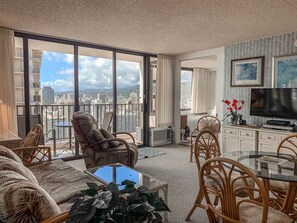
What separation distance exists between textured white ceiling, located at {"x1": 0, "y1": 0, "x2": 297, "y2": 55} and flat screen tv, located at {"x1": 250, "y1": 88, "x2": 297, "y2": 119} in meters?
0.98

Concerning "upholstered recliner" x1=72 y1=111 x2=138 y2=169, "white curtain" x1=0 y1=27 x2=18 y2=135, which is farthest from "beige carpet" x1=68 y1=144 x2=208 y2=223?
"white curtain" x1=0 y1=27 x2=18 y2=135

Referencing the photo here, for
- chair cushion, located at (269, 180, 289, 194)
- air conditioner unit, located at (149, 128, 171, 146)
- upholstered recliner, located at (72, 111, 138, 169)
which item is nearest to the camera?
chair cushion, located at (269, 180, 289, 194)

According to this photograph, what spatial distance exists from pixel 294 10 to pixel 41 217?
3365mm

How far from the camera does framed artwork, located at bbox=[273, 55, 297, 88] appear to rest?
368 centimetres

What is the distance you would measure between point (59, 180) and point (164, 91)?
160 inches

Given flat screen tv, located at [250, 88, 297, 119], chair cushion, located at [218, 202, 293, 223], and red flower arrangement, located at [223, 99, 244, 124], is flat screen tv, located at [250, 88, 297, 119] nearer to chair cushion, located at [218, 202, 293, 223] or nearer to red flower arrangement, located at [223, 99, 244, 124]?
red flower arrangement, located at [223, 99, 244, 124]

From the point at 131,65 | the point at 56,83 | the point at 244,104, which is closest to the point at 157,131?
the point at 131,65

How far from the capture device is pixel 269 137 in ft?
12.0

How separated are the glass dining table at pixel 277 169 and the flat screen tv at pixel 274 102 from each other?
165 centimetres

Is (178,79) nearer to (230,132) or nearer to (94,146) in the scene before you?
(230,132)

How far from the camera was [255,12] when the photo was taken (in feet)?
9.21

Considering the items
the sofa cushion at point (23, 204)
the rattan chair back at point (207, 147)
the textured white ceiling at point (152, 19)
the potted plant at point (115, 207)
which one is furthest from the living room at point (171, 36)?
the sofa cushion at point (23, 204)

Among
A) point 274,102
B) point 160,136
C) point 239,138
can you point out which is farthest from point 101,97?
point 274,102

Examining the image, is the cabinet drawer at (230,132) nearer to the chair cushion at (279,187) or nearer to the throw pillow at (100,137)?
the chair cushion at (279,187)
